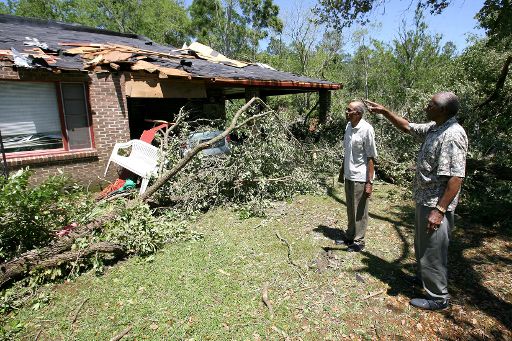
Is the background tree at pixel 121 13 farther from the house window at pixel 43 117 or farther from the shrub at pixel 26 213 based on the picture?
the shrub at pixel 26 213

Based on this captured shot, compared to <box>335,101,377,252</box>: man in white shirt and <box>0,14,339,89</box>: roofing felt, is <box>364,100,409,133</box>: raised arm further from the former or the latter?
<box>0,14,339,89</box>: roofing felt

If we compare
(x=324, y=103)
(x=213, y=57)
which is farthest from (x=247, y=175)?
(x=324, y=103)

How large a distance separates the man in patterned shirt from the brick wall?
6.49 metres

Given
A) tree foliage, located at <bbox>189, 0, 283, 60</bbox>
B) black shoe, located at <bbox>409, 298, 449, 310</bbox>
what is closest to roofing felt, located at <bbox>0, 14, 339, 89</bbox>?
black shoe, located at <bbox>409, 298, 449, 310</bbox>

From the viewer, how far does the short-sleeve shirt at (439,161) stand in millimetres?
2582

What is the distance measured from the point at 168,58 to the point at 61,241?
641cm

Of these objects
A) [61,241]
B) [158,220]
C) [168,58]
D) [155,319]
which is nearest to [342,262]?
[155,319]

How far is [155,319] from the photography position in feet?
9.48

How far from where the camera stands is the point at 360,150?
12.5 feet

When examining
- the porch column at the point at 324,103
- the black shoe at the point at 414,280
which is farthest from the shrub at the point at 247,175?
the porch column at the point at 324,103

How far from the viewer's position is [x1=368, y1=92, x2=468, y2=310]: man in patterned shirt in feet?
8.51

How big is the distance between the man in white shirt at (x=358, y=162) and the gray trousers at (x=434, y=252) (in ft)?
3.04

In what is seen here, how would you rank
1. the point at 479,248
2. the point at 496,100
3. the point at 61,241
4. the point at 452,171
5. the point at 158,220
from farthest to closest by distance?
1. the point at 496,100
2. the point at 158,220
3. the point at 479,248
4. the point at 61,241
5. the point at 452,171

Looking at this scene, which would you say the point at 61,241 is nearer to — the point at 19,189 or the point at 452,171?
the point at 19,189
